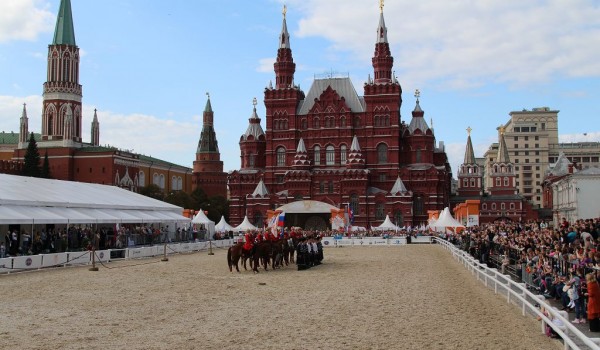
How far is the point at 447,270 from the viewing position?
2911 cm

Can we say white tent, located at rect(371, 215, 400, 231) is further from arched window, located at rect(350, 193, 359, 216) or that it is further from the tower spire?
the tower spire

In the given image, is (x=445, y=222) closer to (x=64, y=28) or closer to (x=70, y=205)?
(x=70, y=205)

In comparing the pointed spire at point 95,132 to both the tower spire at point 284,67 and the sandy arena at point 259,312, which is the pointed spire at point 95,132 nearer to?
the tower spire at point 284,67

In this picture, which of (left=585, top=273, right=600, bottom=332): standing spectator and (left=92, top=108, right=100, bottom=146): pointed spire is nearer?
(left=585, top=273, right=600, bottom=332): standing spectator

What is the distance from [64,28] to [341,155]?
4994 centimetres

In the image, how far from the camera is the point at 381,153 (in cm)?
8769

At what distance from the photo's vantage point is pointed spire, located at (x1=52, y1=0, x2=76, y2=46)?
336 ft

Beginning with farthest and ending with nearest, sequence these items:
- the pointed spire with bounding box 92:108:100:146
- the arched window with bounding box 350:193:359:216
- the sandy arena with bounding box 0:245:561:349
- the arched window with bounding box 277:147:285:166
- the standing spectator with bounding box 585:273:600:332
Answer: the pointed spire with bounding box 92:108:100:146 < the arched window with bounding box 277:147:285:166 < the arched window with bounding box 350:193:359:216 < the standing spectator with bounding box 585:273:600:332 < the sandy arena with bounding box 0:245:561:349

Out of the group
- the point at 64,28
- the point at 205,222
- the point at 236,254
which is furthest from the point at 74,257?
the point at 64,28

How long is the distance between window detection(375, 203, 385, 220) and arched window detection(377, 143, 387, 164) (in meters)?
6.91

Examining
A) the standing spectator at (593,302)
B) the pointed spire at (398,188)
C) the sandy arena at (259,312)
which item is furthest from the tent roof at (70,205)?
the pointed spire at (398,188)

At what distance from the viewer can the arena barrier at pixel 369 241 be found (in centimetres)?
5944

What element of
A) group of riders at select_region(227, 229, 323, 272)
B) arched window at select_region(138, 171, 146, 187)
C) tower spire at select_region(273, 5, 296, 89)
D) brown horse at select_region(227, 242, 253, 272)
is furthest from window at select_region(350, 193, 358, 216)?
brown horse at select_region(227, 242, 253, 272)

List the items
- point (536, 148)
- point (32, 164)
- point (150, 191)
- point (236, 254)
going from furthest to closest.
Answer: point (536, 148) → point (150, 191) → point (32, 164) → point (236, 254)
